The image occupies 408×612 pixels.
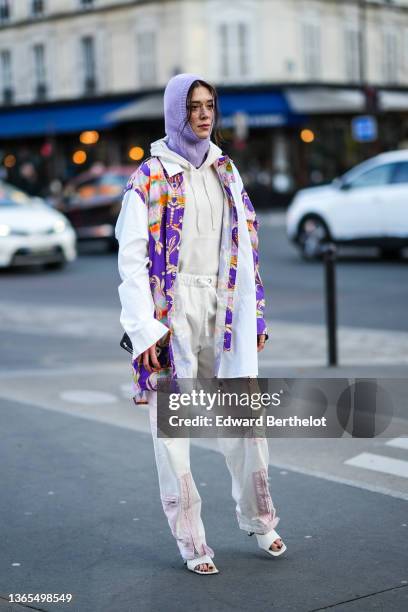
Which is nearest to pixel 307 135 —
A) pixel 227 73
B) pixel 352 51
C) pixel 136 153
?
pixel 227 73

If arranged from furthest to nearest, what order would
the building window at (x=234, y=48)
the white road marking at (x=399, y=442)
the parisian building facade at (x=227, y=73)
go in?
the building window at (x=234, y=48), the parisian building facade at (x=227, y=73), the white road marking at (x=399, y=442)

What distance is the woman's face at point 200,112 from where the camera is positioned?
13.7ft

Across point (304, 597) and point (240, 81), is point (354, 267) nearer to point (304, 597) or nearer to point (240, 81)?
point (304, 597)

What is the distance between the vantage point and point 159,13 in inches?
1487

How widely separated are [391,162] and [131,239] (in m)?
14.7

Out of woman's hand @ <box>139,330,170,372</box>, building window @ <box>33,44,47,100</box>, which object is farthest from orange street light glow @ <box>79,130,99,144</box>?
woman's hand @ <box>139,330,170,372</box>

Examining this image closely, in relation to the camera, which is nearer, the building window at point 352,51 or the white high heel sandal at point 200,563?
the white high heel sandal at point 200,563

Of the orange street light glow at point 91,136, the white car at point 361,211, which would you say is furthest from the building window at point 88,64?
the white car at point 361,211

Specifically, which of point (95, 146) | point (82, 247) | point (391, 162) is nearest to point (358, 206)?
point (391, 162)

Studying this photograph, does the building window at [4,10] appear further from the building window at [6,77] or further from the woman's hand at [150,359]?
the woman's hand at [150,359]

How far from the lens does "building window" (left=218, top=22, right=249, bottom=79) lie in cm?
3744

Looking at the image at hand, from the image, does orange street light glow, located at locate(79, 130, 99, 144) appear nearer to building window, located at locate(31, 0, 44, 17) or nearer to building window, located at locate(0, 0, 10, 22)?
building window, located at locate(31, 0, 44, 17)

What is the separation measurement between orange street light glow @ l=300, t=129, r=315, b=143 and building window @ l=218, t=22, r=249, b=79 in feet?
9.14

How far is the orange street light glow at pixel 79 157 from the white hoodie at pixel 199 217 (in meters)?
37.1
